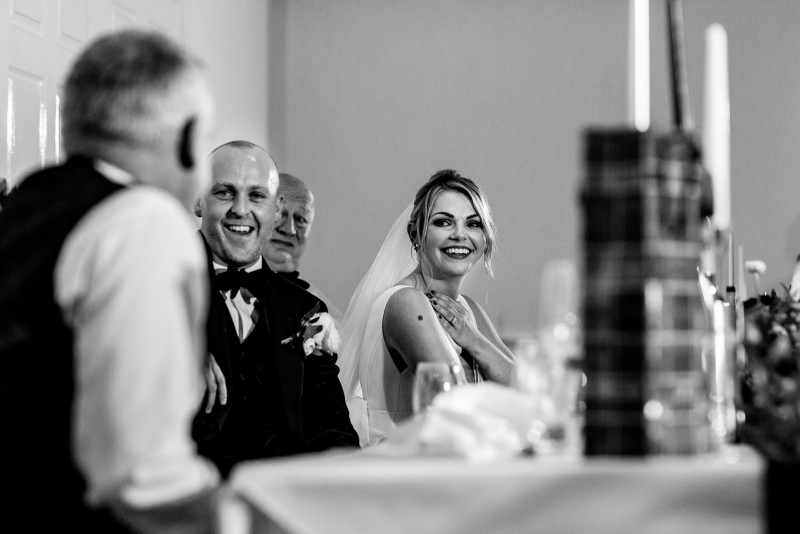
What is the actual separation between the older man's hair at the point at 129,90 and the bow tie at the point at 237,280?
199 centimetres

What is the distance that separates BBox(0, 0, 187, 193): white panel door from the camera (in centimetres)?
411

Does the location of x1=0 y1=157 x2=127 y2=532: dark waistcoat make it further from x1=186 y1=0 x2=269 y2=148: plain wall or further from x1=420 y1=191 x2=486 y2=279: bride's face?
x1=186 y1=0 x2=269 y2=148: plain wall

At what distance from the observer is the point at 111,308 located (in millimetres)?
1270

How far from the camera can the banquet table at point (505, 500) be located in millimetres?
1325

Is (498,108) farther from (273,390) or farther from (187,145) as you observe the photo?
(187,145)

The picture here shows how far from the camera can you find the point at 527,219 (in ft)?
24.7

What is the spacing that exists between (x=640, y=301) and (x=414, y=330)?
7.39 feet

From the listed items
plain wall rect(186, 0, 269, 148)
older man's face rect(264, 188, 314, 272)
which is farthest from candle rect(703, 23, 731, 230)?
plain wall rect(186, 0, 269, 148)

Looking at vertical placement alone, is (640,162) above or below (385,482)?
above

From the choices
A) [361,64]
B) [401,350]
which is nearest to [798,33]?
[361,64]

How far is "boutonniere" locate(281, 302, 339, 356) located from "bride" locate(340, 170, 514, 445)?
308 mm

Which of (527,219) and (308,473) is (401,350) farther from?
(527,219)

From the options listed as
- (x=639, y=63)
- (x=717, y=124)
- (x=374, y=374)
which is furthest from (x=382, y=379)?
(x=639, y=63)

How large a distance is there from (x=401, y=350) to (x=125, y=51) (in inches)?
93.1
